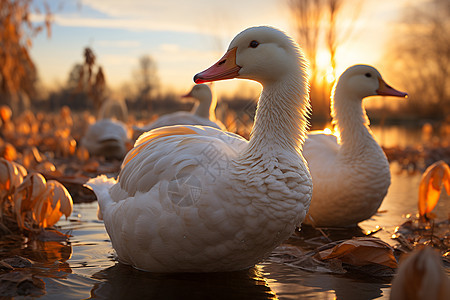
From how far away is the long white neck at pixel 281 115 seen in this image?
2.89 m

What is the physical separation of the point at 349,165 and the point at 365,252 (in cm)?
134

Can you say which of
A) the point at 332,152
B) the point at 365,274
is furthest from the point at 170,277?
the point at 332,152

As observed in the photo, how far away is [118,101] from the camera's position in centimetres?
1273

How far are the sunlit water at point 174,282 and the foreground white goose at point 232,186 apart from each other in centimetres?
10

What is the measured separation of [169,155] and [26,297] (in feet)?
3.79

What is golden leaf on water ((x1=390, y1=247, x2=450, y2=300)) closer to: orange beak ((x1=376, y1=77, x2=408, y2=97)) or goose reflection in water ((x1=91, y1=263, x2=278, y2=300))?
goose reflection in water ((x1=91, y1=263, x2=278, y2=300))

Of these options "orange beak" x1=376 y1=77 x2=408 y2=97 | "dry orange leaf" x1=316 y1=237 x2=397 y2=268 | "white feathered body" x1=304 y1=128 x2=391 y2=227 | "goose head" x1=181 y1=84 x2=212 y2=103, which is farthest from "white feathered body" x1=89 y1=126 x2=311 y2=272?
"goose head" x1=181 y1=84 x2=212 y2=103

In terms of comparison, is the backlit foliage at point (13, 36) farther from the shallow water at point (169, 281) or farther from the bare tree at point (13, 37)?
the shallow water at point (169, 281)

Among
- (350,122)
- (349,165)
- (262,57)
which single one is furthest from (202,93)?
(262,57)

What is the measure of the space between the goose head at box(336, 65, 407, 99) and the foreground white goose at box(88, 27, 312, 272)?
210 cm

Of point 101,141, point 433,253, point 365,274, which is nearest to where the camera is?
point 433,253

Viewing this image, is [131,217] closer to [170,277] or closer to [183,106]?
[170,277]

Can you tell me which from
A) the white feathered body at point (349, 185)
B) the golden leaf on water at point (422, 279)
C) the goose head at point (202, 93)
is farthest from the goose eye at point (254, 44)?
the goose head at point (202, 93)

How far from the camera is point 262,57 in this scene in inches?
114
